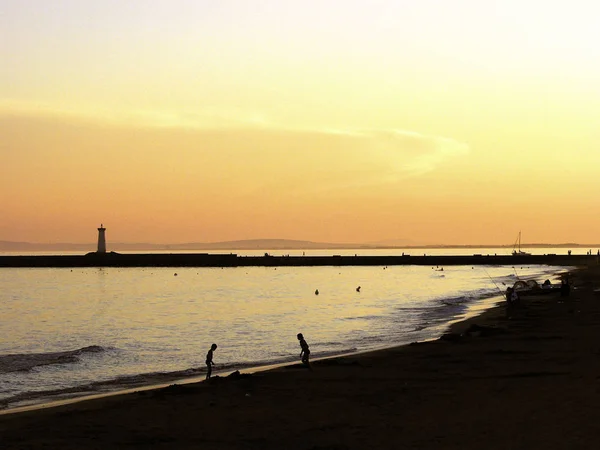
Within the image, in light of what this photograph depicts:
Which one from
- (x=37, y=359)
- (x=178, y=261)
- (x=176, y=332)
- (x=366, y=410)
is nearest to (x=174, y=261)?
(x=178, y=261)

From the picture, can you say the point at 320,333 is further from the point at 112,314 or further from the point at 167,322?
the point at 112,314

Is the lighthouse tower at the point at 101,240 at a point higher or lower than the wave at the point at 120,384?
higher

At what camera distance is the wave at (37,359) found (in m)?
31.4

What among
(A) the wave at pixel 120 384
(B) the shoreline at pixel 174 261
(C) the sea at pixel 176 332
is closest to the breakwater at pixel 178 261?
(B) the shoreline at pixel 174 261

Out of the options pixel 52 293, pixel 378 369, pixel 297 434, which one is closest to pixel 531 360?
pixel 378 369

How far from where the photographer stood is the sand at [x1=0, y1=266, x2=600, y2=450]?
14.9 meters

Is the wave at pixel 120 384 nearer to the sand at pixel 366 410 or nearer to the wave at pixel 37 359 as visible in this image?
the sand at pixel 366 410

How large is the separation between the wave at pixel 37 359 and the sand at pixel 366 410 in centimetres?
1153

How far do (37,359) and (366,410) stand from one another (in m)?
21.5

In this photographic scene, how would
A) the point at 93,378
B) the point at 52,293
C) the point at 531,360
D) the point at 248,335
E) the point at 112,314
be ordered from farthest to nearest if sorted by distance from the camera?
the point at 52,293 < the point at 112,314 < the point at 248,335 < the point at 93,378 < the point at 531,360

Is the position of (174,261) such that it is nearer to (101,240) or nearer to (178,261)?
(178,261)

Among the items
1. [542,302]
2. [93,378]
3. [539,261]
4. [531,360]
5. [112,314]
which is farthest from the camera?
[539,261]

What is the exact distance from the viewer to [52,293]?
92.0 m

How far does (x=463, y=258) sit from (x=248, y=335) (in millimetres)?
160520
